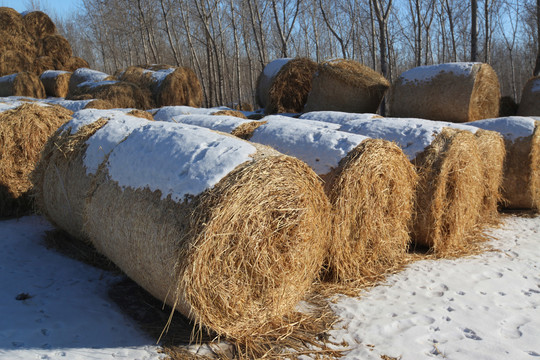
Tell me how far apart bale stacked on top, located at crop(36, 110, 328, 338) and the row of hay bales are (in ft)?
19.3

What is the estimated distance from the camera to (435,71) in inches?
334

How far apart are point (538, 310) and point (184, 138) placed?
3233 millimetres

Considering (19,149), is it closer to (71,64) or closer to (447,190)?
(447,190)

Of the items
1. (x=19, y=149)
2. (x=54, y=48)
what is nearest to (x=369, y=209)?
(x=19, y=149)

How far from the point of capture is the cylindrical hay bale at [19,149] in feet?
18.8

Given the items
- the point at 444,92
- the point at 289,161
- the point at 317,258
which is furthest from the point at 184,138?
the point at 444,92

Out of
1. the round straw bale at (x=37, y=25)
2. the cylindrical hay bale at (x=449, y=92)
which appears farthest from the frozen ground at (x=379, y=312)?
the round straw bale at (x=37, y=25)

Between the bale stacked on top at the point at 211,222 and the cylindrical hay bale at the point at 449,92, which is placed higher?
the cylindrical hay bale at the point at 449,92

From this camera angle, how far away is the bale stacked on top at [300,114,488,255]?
468cm

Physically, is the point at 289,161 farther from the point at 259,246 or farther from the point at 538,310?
the point at 538,310

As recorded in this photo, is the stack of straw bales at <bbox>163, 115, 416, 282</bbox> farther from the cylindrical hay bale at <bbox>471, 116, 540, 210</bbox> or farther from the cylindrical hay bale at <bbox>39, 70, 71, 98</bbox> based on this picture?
the cylindrical hay bale at <bbox>39, 70, 71, 98</bbox>

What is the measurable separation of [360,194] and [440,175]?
3.82 ft

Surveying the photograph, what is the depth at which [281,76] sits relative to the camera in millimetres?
10805

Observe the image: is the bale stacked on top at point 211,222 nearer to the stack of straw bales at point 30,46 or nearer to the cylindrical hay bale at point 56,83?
the cylindrical hay bale at point 56,83
